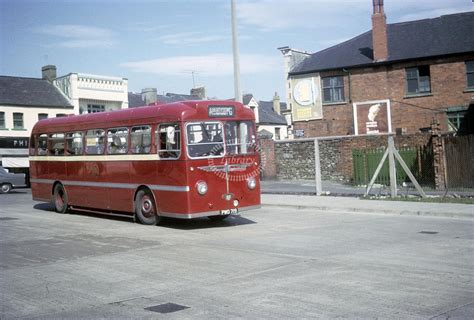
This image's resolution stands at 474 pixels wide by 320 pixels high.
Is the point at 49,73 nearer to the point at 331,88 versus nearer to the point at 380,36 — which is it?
the point at 331,88

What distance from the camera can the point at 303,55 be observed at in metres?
50.1

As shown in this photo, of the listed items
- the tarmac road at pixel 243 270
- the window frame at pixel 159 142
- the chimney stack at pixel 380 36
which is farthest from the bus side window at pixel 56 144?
the chimney stack at pixel 380 36

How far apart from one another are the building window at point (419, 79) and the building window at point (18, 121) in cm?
2926

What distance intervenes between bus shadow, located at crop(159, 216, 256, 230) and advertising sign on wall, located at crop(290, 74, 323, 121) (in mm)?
22354

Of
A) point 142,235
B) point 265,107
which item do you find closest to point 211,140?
point 142,235

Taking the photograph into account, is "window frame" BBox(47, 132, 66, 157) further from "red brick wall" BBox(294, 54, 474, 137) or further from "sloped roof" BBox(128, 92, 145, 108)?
"sloped roof" BBox(128, 92, 145, 108)

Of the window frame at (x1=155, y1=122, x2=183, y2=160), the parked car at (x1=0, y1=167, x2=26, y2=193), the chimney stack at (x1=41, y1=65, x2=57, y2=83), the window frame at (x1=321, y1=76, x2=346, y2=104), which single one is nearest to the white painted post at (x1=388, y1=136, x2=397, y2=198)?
the window frame at (x1=155, y1=122, x2=183, y2=160)

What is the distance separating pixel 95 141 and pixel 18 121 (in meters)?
29.4

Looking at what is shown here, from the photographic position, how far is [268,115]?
6700 centimetres

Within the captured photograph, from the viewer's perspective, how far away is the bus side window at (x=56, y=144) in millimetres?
18500

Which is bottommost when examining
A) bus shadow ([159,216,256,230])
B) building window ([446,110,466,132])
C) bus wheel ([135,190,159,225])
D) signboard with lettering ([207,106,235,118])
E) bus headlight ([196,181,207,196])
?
bus shadow ([159,216,256,230])

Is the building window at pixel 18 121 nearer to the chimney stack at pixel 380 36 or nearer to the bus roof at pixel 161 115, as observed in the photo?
the chimney stack at pixel 380 36

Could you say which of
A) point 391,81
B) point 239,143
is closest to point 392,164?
point 239,143

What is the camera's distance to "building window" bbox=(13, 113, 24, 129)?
4275cm
